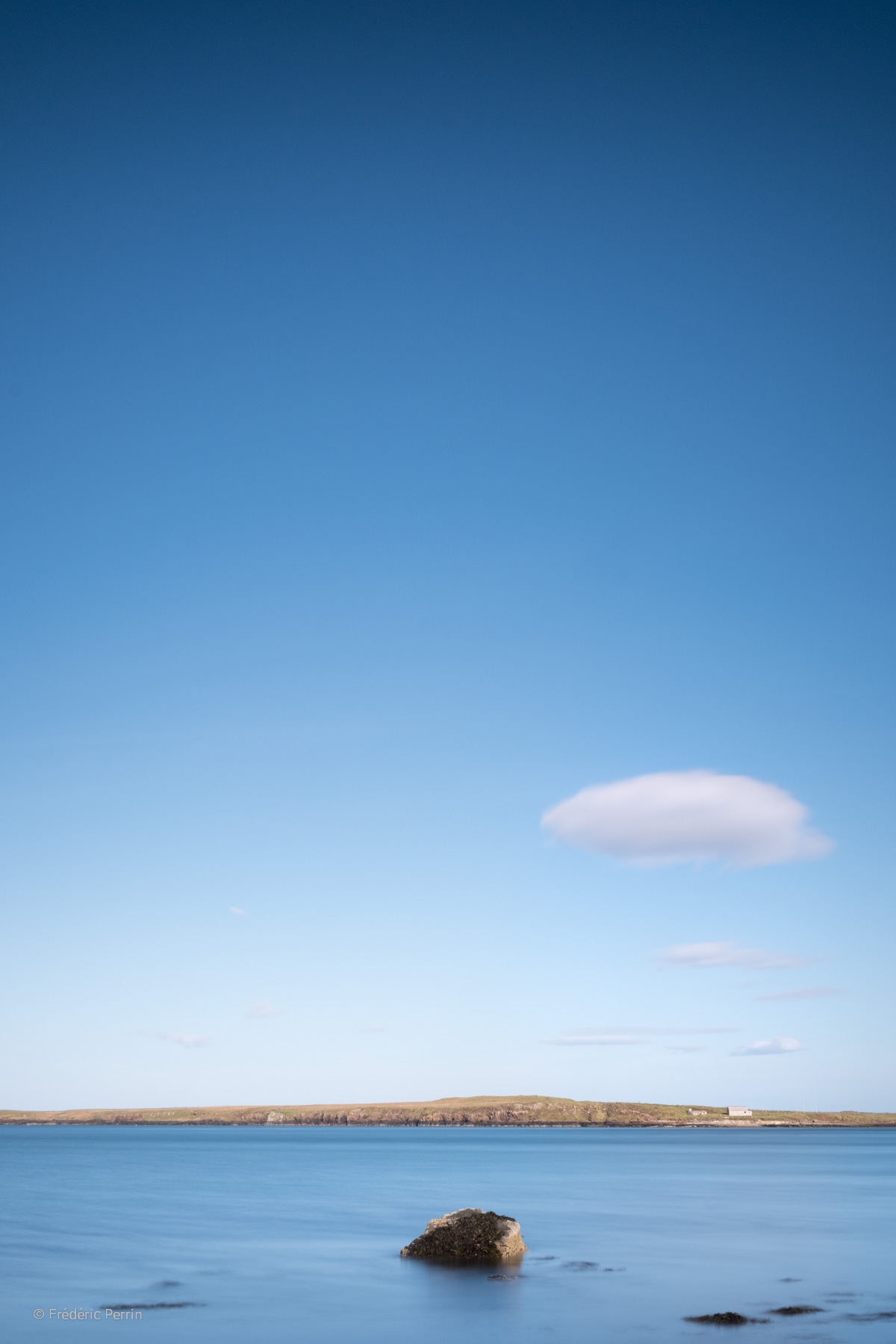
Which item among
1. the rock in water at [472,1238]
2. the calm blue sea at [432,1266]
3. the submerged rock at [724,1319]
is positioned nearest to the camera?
the submerged rock at [724,1319]

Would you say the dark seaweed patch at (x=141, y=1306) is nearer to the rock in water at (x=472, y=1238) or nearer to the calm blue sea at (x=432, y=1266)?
the calm blue sea at (x=432, y=1266)

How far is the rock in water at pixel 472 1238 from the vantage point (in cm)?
3622

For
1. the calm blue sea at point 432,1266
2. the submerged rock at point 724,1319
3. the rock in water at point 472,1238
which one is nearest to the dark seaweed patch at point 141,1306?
the calm blue sea at point 432,1266

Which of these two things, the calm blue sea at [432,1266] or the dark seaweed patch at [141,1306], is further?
the dark seaweed patch at [141,1306]

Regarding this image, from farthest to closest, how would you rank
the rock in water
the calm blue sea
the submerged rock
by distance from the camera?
the rock in water → the calm blue sea → the submerged rock

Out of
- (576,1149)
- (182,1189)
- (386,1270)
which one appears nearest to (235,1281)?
(386,1270)

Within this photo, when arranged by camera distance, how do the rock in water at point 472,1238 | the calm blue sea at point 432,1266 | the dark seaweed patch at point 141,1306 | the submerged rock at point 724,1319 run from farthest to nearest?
1. the rock in water at point 472,1238
2. the dark seaweed patch at point 141,1306
3. the calm blue sea at point 432,1266
4. the submerged rock at point 724,1319

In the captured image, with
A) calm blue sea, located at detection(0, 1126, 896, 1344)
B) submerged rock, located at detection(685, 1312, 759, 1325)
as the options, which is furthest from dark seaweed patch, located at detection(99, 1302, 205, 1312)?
submerged rock, located at detection(685, 1312, 759, 1325)

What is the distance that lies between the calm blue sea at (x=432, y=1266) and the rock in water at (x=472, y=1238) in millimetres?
829

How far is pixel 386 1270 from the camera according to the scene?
36844 mm

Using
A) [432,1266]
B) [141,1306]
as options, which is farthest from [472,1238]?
[141,1306]

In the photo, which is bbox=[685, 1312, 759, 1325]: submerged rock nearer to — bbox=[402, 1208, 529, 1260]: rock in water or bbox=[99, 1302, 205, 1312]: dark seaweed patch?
bbox=[402, 1208, 529, 1260]: rock in water

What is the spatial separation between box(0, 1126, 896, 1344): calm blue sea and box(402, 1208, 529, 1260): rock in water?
0.83 metres

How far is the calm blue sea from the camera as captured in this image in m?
27.7
